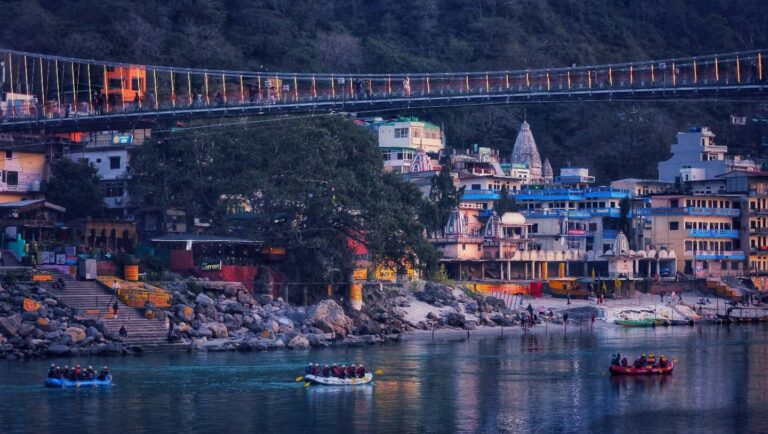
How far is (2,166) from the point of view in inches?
3248

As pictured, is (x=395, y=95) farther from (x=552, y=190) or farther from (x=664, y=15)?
(x=664, y=15)

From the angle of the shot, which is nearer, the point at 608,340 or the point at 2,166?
the point at 608,340

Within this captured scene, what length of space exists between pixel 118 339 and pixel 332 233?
1669 centimetres

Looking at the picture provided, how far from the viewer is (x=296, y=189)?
7106 centimetres

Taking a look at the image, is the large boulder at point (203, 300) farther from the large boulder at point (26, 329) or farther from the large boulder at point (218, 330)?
the large boulder at point (26, 329)

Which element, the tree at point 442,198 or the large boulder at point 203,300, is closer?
the large boulder at point 203,300

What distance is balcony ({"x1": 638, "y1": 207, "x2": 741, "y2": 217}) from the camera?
326 ft

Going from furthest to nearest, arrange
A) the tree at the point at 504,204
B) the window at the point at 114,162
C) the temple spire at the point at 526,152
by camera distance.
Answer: the temple spire at the point at 526,152
the tree at the point at 504,204
the window at the point at 114,162

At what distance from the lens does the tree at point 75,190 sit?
80.4 metres

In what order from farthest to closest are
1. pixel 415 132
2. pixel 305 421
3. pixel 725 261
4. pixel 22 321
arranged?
pixel 415 132
pixel 725 261
pixel 22 321
pixel 305 421

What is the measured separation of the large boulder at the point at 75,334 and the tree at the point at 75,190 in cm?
2258

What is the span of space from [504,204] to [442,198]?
8.92 m

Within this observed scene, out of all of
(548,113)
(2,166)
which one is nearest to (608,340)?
(2,166)

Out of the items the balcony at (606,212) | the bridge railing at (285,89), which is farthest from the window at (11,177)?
the balcony at (606,212)
